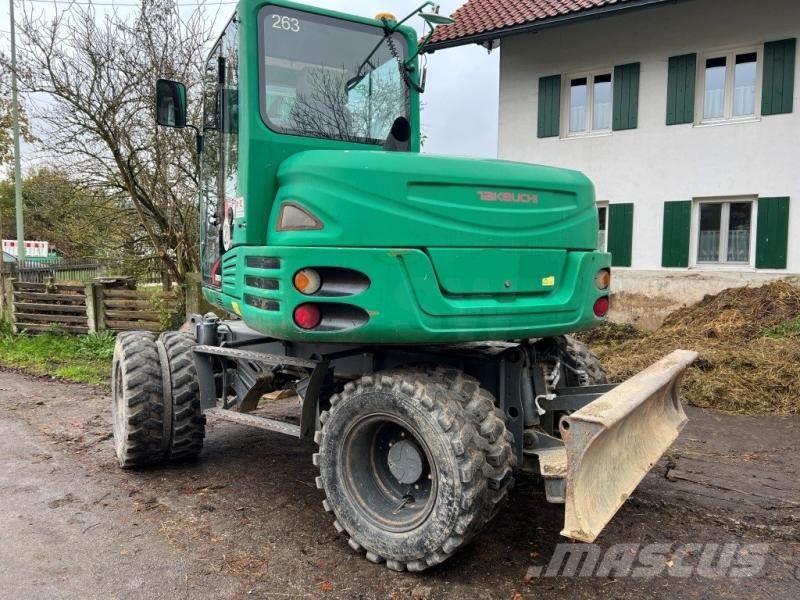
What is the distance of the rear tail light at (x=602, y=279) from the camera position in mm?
3709

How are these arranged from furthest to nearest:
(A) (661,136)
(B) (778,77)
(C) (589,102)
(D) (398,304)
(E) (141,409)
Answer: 1. (C) (589,102)
2. (A) (661,136)
3. (B) (778,77)
4. (E) (141,409)
5. (D) (398,304)

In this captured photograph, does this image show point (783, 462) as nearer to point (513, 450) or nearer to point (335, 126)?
point (513, 450)

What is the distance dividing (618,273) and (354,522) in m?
9.48

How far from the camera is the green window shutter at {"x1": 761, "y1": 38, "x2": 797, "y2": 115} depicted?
1009 centimetres

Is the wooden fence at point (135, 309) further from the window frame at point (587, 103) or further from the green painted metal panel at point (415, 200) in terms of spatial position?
the window frame at point (587, 103)

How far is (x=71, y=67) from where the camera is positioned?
10.1 meters

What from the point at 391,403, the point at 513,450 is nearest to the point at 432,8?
the point at 391,403

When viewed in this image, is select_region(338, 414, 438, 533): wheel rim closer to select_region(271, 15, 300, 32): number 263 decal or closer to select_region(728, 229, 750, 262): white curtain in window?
select_region(271, 15, 300, 32): number 263 decal

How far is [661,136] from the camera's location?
11266mm

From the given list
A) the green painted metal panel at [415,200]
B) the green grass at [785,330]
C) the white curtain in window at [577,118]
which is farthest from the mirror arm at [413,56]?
the white curtain in window at [577,118]

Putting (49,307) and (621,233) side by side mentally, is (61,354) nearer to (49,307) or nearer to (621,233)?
(49,307)

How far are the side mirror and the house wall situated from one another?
29.9ft

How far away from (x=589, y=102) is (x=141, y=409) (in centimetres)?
1028

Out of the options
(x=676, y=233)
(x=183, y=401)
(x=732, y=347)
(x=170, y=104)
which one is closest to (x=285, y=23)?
(x=170, y=104)
